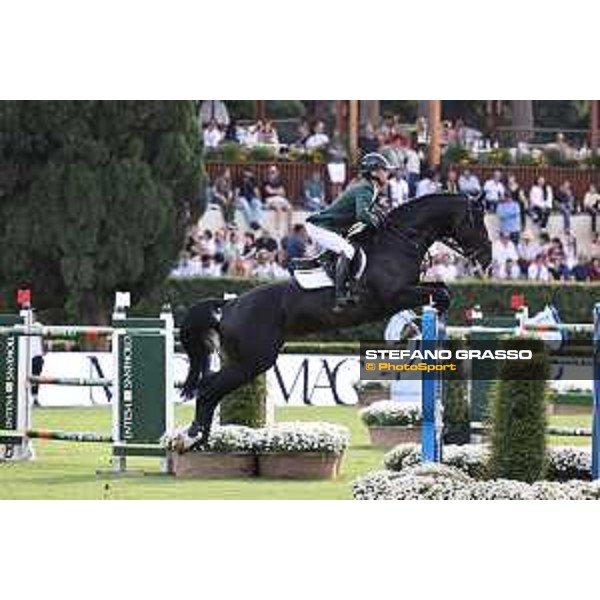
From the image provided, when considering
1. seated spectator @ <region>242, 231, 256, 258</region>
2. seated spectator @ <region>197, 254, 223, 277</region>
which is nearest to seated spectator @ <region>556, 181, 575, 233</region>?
seated spectator @ <region>242, 231, 256, 258</region>

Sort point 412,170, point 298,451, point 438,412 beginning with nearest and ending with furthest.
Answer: point 438,412
point 298,451
point 412,170

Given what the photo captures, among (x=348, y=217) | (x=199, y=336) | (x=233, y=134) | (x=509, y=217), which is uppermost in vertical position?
(x=233, y=134)

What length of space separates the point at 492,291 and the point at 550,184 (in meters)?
1.53

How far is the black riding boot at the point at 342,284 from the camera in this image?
10.2m

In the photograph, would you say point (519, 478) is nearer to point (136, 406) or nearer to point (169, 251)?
point (136, 406)

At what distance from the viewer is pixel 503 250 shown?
898 inches

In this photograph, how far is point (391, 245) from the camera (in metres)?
10.3

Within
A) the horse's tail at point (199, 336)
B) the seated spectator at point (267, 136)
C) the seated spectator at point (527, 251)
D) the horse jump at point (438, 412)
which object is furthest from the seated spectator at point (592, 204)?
the horse's tail at point (199, 336)

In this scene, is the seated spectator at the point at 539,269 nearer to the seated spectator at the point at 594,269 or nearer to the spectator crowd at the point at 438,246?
the spectator crowd at the point at 438,246

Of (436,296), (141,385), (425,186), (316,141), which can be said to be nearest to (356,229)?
(436,296)

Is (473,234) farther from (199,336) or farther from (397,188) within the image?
(397,188)

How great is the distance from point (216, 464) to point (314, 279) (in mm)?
2270

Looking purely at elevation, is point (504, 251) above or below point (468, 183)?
below

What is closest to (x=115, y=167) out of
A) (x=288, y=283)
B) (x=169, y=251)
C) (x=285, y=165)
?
(x=169, y=251)
